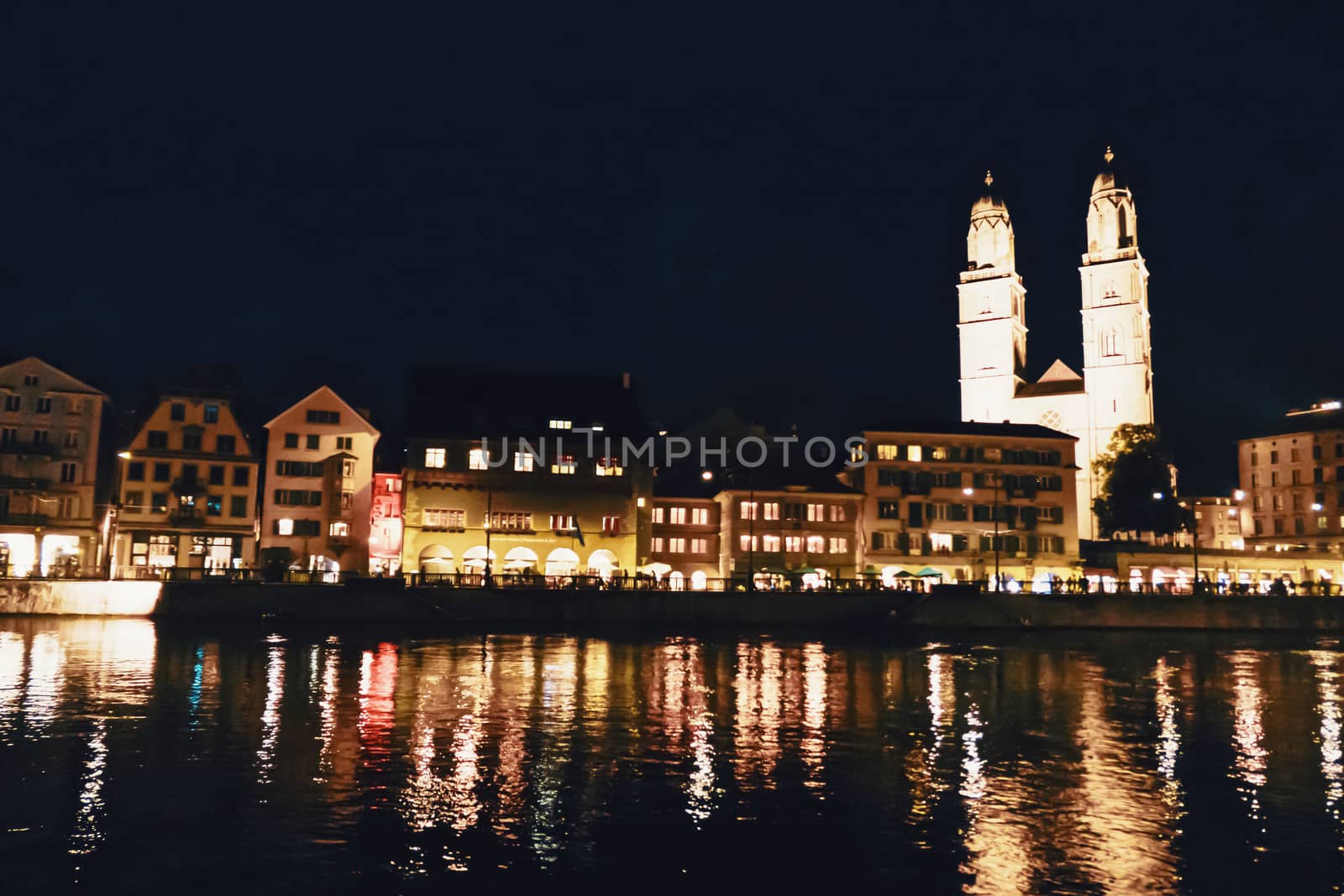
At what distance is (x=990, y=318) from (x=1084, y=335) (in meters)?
12.7

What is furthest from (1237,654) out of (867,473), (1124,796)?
(1124,796)

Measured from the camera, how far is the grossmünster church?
488ft

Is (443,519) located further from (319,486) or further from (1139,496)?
(1139,496)

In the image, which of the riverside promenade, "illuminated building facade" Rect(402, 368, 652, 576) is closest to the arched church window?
the riverside promenade

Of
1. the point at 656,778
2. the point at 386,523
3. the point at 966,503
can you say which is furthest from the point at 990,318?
the point at 656,778

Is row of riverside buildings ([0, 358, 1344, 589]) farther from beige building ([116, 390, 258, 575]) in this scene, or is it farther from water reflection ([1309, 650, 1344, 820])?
water reflection ([1309, 650, 1344, 820])

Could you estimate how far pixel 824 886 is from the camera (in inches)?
651

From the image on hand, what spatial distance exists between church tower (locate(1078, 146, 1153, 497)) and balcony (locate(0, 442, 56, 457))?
11966 centimetres

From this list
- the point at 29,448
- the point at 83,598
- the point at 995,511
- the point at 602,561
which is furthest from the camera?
the point at 995,511

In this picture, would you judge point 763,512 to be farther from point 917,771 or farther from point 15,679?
point 917,771

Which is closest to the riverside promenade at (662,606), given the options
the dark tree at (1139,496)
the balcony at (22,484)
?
the balcony at (22,484)

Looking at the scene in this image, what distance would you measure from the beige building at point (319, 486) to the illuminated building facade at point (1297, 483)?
8963 cm

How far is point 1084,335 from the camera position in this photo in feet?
511

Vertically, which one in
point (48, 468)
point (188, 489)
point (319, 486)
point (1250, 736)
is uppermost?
point (48, 468)
